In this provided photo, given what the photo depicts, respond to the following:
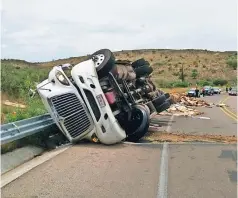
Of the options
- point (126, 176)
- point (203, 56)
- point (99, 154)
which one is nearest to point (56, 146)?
point (99, 154)

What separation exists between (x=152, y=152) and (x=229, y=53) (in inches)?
5638

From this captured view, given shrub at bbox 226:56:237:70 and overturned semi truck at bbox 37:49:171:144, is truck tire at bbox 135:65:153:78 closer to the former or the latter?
overturned semi truck at bbox 37:49:171:144

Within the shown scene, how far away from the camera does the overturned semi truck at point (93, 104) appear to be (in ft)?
32.5

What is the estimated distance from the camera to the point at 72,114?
9.91m

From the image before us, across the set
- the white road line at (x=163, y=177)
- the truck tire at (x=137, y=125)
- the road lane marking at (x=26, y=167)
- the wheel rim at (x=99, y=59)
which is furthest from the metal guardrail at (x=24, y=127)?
the white road line at (x=163, y=177)

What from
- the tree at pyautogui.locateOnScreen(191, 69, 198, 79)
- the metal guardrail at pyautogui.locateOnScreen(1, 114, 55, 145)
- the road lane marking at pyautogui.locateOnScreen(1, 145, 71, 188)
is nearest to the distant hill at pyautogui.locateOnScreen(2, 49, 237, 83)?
the tree at pyautogui.locateOnScreen(191, 69, 198, 79)

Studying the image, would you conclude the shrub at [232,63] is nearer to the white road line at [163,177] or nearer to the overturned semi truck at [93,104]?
the overturned semi truck at [93,104]

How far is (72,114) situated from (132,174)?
10.4 feet

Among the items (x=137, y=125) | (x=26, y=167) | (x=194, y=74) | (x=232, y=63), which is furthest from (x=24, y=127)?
(x=232, y=63)

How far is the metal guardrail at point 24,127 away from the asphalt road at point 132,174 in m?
0.78

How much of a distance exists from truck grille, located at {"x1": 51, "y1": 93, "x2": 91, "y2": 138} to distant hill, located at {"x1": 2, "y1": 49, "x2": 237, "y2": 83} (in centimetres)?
9400

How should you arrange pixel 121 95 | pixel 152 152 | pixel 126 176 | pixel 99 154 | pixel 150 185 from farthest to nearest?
1. pixel 121 95
2. pixel 152 152
3. pixel 99 154
4. pixel 126 176
5. pixel 150 185

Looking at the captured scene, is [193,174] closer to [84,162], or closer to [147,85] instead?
[84,162]

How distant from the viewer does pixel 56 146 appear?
988cm
